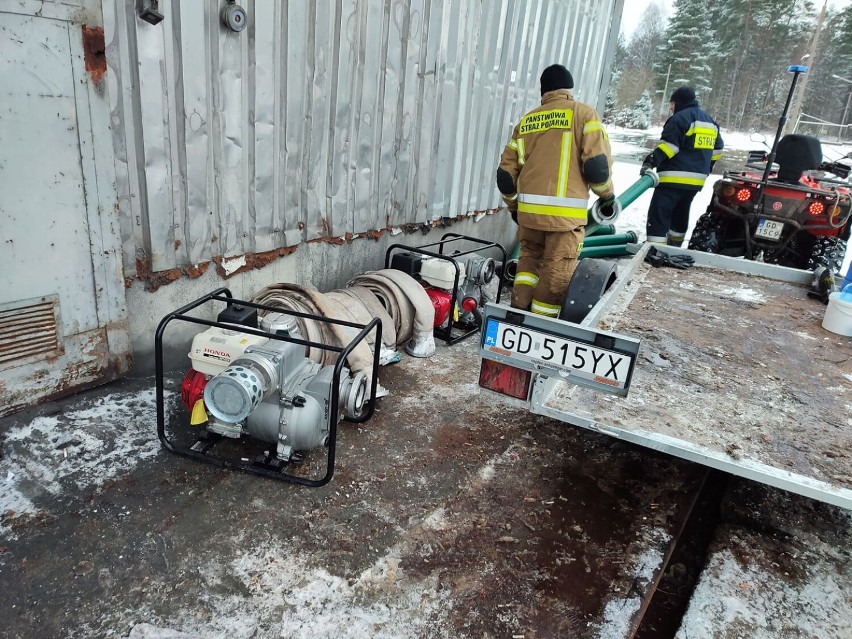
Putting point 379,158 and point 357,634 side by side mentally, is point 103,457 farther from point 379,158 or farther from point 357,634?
point 379,158

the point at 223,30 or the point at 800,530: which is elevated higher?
the point at 223,30

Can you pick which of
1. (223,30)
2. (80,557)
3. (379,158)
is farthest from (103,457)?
(379,158)

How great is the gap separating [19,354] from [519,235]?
337cm

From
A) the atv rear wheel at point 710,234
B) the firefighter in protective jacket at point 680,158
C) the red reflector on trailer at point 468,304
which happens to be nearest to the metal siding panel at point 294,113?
the red reflector on trailer at point 468,304

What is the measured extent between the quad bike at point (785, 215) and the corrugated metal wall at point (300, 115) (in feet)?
9.46

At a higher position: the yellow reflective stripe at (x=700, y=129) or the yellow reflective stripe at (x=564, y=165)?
the yellow reflective stripe at (x=700, y=129)

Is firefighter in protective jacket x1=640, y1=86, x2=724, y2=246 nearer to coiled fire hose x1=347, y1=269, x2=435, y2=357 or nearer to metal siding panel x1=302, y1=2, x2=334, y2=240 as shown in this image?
coiled fire hose x1=347, y1=269, x2=435, y2=357

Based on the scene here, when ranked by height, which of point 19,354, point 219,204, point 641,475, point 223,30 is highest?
point 223,30

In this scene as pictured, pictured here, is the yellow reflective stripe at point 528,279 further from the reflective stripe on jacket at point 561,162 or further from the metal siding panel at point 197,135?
the metal siding panel at point 197,135

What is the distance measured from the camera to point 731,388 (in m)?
2.65

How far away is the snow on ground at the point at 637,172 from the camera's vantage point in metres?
10.3

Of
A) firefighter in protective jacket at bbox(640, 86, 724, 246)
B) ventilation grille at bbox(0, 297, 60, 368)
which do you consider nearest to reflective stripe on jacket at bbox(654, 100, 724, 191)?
firefighter in protective jacket at bbox(640, 86, 724, 246)

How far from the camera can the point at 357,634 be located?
191cm

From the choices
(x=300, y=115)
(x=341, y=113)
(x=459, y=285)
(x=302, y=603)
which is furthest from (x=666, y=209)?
(x=302, y=603)
